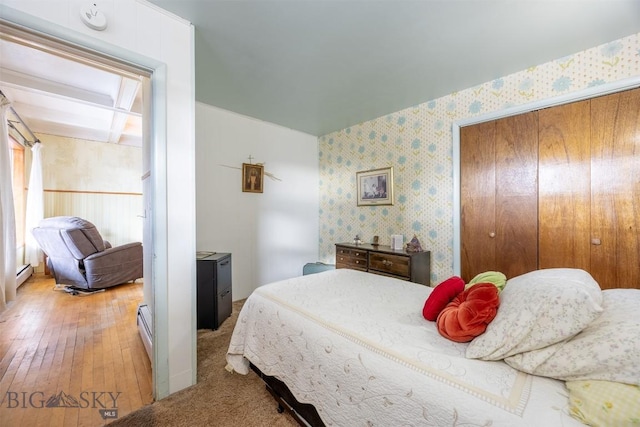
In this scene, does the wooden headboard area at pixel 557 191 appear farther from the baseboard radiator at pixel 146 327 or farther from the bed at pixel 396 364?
the baseboard radiator at pixel 146 327

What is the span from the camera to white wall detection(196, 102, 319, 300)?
126 inches

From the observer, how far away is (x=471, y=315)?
110 cm

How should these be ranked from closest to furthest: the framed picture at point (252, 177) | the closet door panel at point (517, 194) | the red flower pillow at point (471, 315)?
the red flower pillow at point (471, 315) → the closet door panel at point (517, 194) → the framed picture at point (252, 177)

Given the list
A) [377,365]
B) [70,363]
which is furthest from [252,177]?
[377,365]

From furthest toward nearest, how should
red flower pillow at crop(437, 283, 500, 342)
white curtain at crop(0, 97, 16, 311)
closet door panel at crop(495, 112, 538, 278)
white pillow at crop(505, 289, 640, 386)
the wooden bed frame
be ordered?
white curtain at crop(0, 97, 16, 311) < closet door panel at crop(495, 112, 538, 278) < the wooden bed frame < red flower pillow at crop(437, 283, 500, 342) < white pillow at crop(505, 289, 640, 386)

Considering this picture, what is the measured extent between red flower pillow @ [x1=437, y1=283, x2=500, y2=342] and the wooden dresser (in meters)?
1.52

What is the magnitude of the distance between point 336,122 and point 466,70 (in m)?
1.76

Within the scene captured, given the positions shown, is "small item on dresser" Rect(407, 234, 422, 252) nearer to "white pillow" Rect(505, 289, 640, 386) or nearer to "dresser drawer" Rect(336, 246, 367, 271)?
"dresser drawer" Rect(336, 246, 367, 271)

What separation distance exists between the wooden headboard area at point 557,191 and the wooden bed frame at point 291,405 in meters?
2.12

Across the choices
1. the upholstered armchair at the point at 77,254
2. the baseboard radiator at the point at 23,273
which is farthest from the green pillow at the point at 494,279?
the baseboard radiator at the point at 23,273

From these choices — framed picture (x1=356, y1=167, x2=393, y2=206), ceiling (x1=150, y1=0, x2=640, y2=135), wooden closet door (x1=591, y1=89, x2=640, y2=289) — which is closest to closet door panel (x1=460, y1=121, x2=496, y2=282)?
ceiling (x1=150, y1=0, x2=640, y2=135)

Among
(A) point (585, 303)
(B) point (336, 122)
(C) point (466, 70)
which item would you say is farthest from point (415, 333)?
(B) point (336, 122)

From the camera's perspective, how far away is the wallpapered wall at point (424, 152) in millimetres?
2076

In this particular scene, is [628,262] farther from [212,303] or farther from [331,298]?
[212,303]
